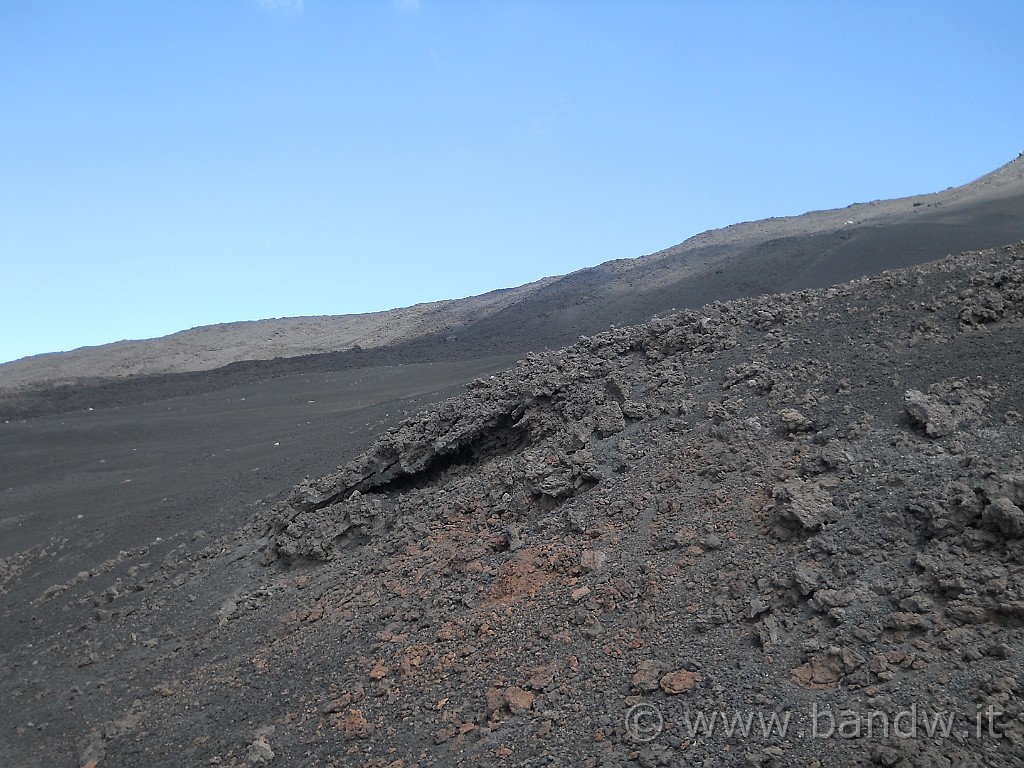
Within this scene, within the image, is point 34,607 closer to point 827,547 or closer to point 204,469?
point 204,469

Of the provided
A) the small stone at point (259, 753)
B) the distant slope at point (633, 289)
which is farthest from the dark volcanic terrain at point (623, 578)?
the distant slope at point (633, 289)

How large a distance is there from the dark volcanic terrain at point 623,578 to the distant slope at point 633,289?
18848 millimetres

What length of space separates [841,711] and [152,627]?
705 centimetres

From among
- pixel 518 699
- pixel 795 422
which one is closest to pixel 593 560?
pixel 518 699

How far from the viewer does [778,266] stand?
31.8 meters

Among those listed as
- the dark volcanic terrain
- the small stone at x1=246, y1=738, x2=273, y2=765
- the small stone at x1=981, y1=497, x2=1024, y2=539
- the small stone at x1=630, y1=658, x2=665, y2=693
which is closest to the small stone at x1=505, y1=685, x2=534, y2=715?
the dark volcanic terrain

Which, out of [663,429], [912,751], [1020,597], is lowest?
[912,751]

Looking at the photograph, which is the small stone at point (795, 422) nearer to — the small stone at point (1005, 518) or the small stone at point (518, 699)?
the small stone at point (1005, 518)

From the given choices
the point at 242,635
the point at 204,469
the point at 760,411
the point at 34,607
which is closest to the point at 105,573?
the point at 34,607

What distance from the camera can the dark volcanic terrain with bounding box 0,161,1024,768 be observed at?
Result: 204 inches

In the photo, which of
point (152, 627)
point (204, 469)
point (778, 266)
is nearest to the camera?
point (152, 627)

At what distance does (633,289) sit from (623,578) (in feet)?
94.6

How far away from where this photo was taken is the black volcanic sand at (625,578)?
5230 mm

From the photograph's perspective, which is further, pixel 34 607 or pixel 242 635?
pixel 34 607
